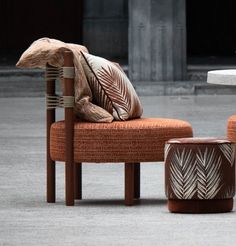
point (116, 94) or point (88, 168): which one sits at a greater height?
point (116, 94)

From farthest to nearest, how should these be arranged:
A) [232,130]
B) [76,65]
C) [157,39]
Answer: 1. [157,39]
2. [232,130]
3. [76,65]

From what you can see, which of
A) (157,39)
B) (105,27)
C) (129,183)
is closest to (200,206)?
(129,183)

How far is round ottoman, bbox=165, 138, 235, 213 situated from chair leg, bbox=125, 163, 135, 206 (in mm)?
435

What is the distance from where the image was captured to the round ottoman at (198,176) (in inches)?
324

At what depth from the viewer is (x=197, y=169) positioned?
8.24m

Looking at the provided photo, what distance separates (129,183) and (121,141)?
31cm

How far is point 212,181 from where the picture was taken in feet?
27.1

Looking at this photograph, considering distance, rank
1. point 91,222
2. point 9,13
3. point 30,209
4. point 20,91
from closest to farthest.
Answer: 1. point 91,222
2. point 30,209
3. point 20,91
4. point 9,13

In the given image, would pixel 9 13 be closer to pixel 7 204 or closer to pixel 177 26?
pixel 177 26

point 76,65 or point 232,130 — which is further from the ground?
point 76,65

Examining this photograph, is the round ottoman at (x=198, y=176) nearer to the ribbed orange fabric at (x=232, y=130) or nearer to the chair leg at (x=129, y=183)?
the chair leg at (x=129, y=183)

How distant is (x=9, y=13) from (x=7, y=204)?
22049 mm

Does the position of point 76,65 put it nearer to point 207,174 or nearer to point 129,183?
point 129,183

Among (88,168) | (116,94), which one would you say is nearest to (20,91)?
(88,168)
